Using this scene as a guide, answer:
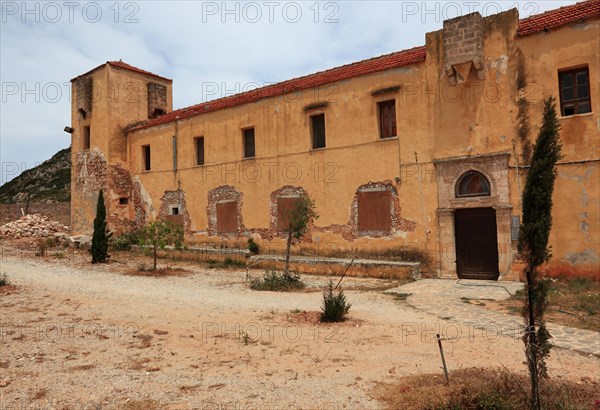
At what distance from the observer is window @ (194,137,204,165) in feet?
66.4

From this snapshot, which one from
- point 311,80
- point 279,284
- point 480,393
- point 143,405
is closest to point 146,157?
point 311,80

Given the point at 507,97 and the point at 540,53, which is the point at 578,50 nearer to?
the point at 540,53

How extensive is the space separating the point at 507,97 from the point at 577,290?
553 centimetres

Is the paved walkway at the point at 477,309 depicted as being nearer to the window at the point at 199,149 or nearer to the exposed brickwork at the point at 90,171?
the window at the point at 199,149

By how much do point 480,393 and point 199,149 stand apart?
17814 millimetres

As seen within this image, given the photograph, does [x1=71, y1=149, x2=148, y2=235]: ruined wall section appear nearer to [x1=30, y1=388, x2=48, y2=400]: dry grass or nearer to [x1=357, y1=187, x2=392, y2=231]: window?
[x1=357, y1=187, x2=392, y2=231]: window

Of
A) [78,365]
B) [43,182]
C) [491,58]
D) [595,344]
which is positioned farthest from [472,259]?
[43,182]

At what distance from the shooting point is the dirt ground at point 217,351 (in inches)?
194

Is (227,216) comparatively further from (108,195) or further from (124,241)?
(108,195)

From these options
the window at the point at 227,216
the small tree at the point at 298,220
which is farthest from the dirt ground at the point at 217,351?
the window at the point at 227,216

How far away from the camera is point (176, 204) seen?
20.8 metres

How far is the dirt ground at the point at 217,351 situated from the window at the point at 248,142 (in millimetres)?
9061

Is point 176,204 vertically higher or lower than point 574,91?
lower

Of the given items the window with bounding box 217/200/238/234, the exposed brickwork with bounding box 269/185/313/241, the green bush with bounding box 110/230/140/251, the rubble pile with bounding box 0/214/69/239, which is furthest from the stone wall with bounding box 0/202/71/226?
the exposed brickwork with bounding box 269/185/313/241
